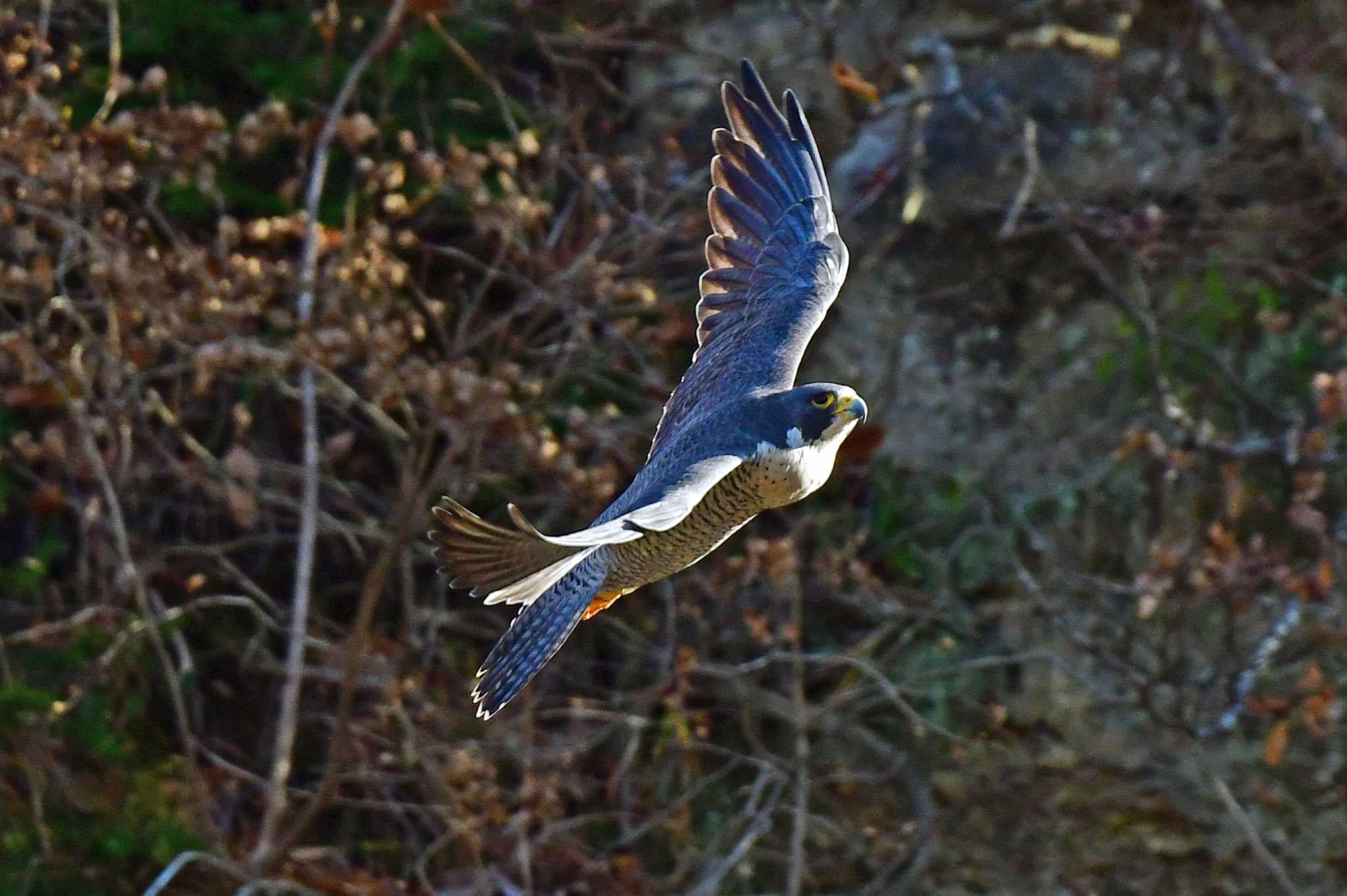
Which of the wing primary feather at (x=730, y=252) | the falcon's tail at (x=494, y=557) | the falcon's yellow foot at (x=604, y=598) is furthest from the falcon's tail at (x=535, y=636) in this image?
the wing primary feather at (x=730, y=252)

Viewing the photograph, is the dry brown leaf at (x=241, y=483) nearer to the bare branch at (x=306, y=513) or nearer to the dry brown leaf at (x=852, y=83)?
the bare branch at (x=306, y=513)

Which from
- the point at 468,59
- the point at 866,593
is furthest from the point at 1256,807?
the point at 468,59

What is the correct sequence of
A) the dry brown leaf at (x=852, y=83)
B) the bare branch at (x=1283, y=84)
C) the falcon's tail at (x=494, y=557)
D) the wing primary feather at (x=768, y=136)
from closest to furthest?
the falcon's tail at (x=494, y=557), the wing primary feather at (x=768, y=136), the dry brown leaf at (x=852, y=83), the bare branch at (x=1283, y=84)

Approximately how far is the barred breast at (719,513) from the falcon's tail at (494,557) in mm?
415

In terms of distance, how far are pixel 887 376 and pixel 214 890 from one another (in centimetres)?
260

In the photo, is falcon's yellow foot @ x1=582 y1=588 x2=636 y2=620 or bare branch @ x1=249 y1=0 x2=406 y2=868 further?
bare branch @ x1=249 y1=0 x2=406 y2=868

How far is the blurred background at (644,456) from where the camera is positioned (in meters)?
5.76

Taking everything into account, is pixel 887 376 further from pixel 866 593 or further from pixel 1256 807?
pixel 1256 807

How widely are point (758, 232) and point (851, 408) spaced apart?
2.77 feet

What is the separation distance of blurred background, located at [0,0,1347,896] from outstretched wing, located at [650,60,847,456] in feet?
3.80

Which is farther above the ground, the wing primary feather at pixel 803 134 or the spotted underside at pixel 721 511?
the wing primary feather at pixel 803 134

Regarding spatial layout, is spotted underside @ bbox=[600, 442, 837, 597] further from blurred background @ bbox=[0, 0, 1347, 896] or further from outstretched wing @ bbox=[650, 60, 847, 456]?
blurred background @ bbox=[0, 0, 1347, 896]

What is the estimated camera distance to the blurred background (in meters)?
5.76

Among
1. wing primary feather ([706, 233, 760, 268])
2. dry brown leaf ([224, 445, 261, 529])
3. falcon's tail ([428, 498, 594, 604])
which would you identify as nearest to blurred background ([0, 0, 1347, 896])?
dry brown leaf ([224, 445, 261, 529])
